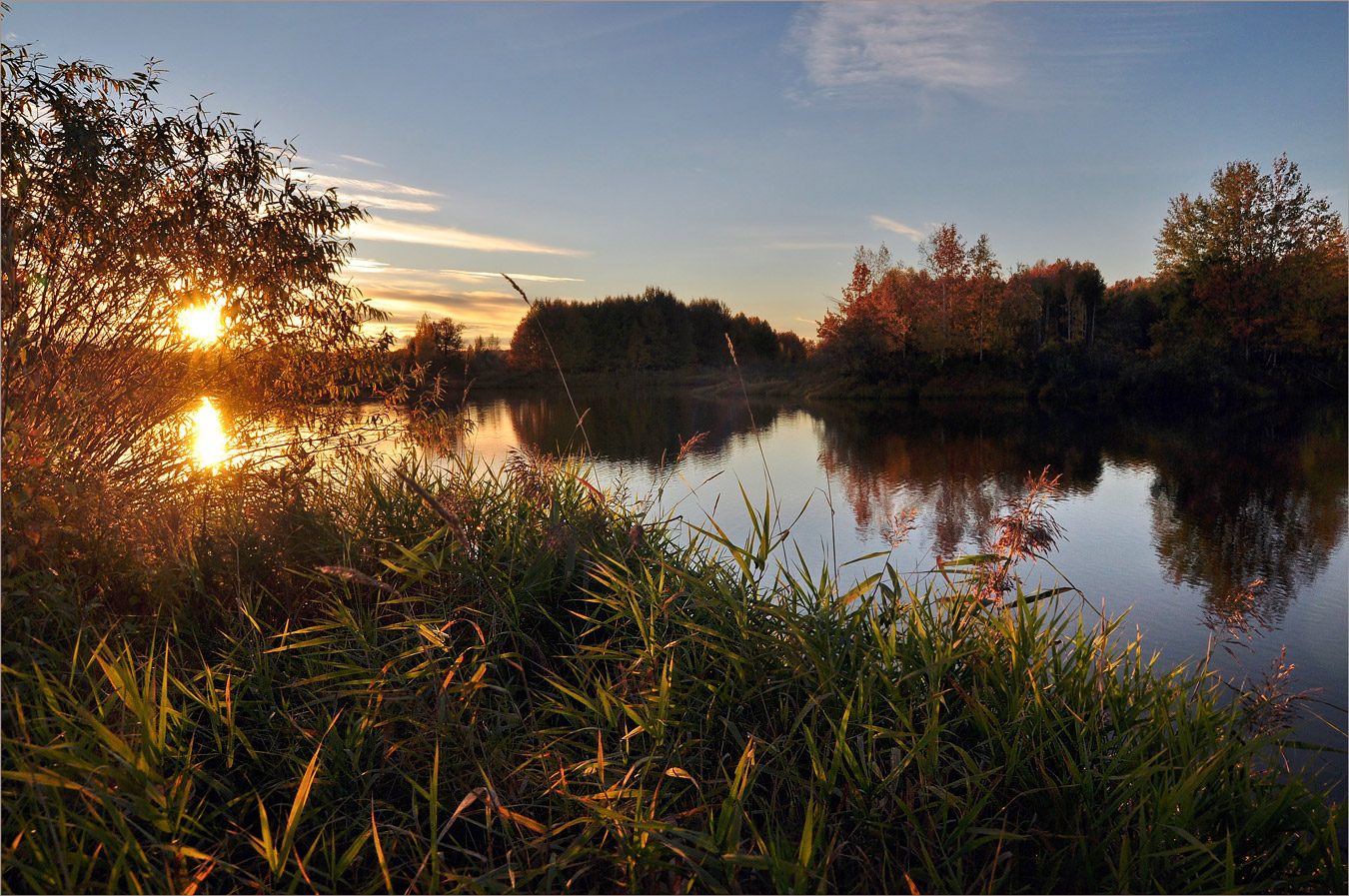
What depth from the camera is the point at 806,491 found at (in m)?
14.0

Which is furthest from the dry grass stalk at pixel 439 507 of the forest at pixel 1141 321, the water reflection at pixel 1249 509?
the forest at pixel 1141 321

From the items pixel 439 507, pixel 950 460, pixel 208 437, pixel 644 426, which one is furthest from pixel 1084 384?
pixel 439 507

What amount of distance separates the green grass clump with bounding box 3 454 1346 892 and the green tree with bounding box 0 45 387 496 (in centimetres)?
143

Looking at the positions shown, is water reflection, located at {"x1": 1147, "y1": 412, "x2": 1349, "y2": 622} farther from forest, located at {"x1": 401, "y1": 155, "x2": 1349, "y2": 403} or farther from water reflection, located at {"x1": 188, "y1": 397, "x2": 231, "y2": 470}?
forest, located at {"x1": 401, "y1": 155, "x2": 1349, "y2": 403}

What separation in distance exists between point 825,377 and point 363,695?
126 ft

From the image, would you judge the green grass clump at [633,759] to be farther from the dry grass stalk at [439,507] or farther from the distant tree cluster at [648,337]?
the distant tree cluster at [648,337]

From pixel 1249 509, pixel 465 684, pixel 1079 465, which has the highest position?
pixel 465 684

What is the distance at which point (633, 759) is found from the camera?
7.30 ft

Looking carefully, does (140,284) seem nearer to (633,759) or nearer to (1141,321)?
(633,759)

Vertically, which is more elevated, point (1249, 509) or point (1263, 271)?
point (1263, 271)

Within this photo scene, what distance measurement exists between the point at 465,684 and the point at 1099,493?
14.3 metres

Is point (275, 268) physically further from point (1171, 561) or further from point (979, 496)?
point (979, 496)

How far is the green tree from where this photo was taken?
3.78m

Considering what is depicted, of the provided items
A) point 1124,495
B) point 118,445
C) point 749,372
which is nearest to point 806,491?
point 1124,495
